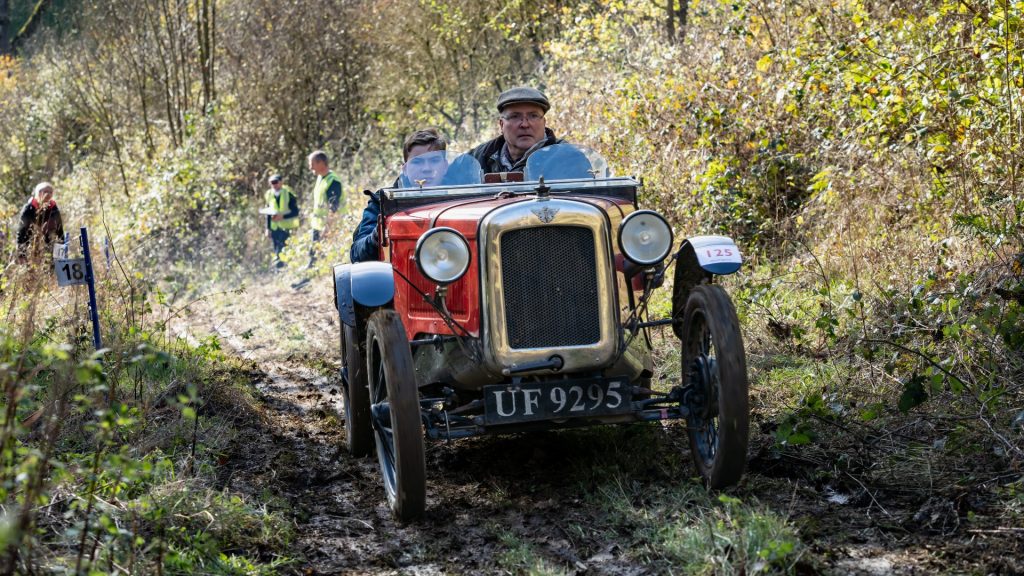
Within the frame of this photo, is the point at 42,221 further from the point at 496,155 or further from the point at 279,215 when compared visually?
the point at 496,155

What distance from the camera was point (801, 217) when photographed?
309 inches

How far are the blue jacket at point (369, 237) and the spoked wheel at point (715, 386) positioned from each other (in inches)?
70.3

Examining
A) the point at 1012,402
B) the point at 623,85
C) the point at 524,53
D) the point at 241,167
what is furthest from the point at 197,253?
the point at 1012,402

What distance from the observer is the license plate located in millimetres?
4355

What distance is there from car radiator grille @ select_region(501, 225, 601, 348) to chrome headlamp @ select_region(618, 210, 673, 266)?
0.16 m

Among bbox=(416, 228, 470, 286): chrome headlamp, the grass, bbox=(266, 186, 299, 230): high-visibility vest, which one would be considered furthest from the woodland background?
bbox=(416, 228, 470, 286): chrome headlamp

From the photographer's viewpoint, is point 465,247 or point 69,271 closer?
point 465,247

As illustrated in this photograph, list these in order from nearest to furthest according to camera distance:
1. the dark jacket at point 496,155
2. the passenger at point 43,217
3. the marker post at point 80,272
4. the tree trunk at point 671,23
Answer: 1. the dark jacket at point 496,155
2. the marker post at point 80,272
3. the passenger at point 43,217
4. the tree trunk at point 671,23

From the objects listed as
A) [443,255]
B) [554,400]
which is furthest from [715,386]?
[443,255]

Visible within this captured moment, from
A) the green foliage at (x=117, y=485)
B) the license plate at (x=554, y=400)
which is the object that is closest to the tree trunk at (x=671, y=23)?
the green foliage at (x=117, y=485)

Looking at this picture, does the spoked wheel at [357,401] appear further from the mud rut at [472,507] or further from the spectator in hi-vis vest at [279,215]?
the spectator in hi-vis vest at [279,215]

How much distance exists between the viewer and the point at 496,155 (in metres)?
6.23

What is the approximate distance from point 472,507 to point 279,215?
39.3 ft

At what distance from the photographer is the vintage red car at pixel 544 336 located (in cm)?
420
